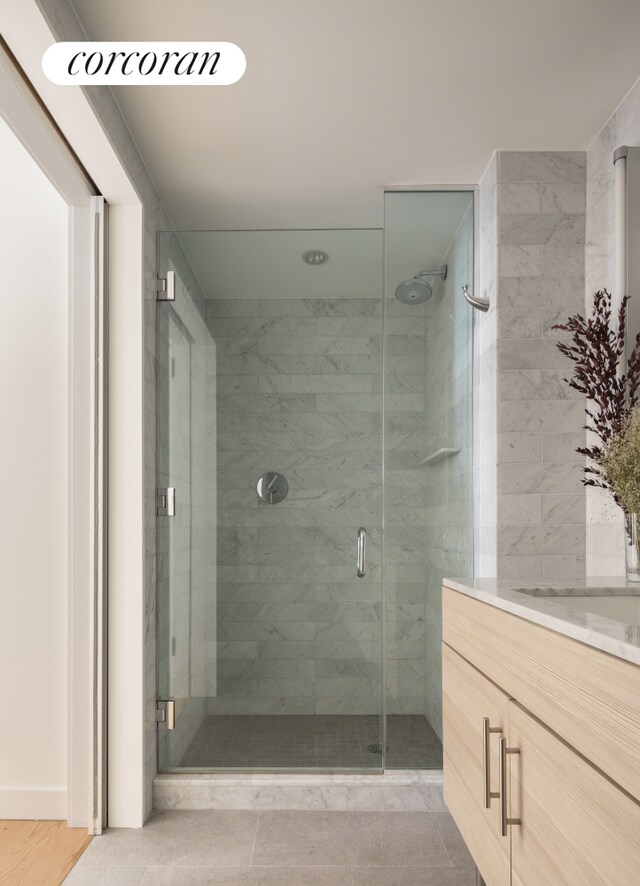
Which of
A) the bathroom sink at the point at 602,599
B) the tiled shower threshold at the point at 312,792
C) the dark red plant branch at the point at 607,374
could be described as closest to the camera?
the bathroom sink at the point at 602,599

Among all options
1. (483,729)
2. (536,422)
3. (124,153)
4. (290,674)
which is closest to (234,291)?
(124,153)

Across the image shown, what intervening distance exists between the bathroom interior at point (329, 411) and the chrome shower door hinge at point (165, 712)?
0.01m

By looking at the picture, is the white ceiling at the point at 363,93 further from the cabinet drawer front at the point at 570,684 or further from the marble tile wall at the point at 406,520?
the cabinet drawer front at the point at 570,684

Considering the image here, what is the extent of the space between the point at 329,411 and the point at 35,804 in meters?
1.75

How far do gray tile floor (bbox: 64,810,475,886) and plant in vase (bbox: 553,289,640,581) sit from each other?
46.4 inches

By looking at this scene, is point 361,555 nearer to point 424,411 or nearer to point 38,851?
point 424,411

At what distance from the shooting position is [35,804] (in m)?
2.68

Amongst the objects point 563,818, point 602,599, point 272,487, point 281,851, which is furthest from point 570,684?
point 272,487

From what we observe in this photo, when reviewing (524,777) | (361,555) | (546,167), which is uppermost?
(546,167)

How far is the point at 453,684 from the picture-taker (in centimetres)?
195

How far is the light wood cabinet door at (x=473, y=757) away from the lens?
151 cm

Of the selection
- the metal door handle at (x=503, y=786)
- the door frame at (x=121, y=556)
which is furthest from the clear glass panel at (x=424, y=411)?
the metal door handle at (x=503, y=786)

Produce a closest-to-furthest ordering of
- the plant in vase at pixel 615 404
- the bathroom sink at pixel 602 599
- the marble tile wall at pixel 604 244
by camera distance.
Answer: the bathroom sink at pixel 602 599 → the plant in vase at pixel 615 404 → the marble tile wall at pixel 604 244

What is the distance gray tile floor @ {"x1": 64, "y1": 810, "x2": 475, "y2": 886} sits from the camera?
2.28 meters
